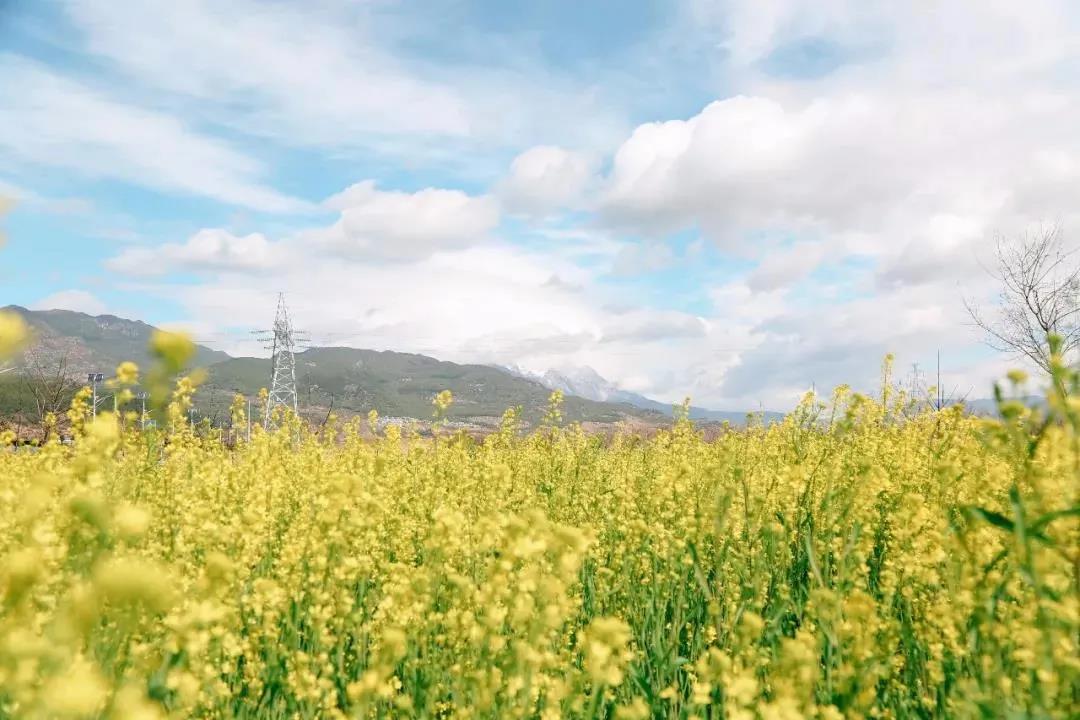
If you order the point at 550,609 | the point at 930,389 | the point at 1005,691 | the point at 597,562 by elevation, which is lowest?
the point at 597,562

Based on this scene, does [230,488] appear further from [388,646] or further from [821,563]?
[821,563]

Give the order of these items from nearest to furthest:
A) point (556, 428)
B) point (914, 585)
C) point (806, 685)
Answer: point (806, 685) < point (914, 585) < point (556, 428)

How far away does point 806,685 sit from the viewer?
2.05 meters

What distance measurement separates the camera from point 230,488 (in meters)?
5.52

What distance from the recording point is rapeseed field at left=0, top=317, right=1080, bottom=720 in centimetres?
183

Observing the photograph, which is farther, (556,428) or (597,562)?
(556,428)

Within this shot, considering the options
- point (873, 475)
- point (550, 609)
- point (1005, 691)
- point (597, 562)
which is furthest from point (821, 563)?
point (550, 609)

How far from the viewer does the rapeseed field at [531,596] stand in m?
1.83

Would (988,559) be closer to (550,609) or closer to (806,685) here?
(806,685)

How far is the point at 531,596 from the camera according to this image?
2561 mm

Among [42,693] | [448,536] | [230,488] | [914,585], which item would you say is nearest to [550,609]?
[448,536]

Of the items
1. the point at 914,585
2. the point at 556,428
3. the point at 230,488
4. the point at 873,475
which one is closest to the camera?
the point at 914,585

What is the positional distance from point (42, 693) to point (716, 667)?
1.89m

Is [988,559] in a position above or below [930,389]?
below
